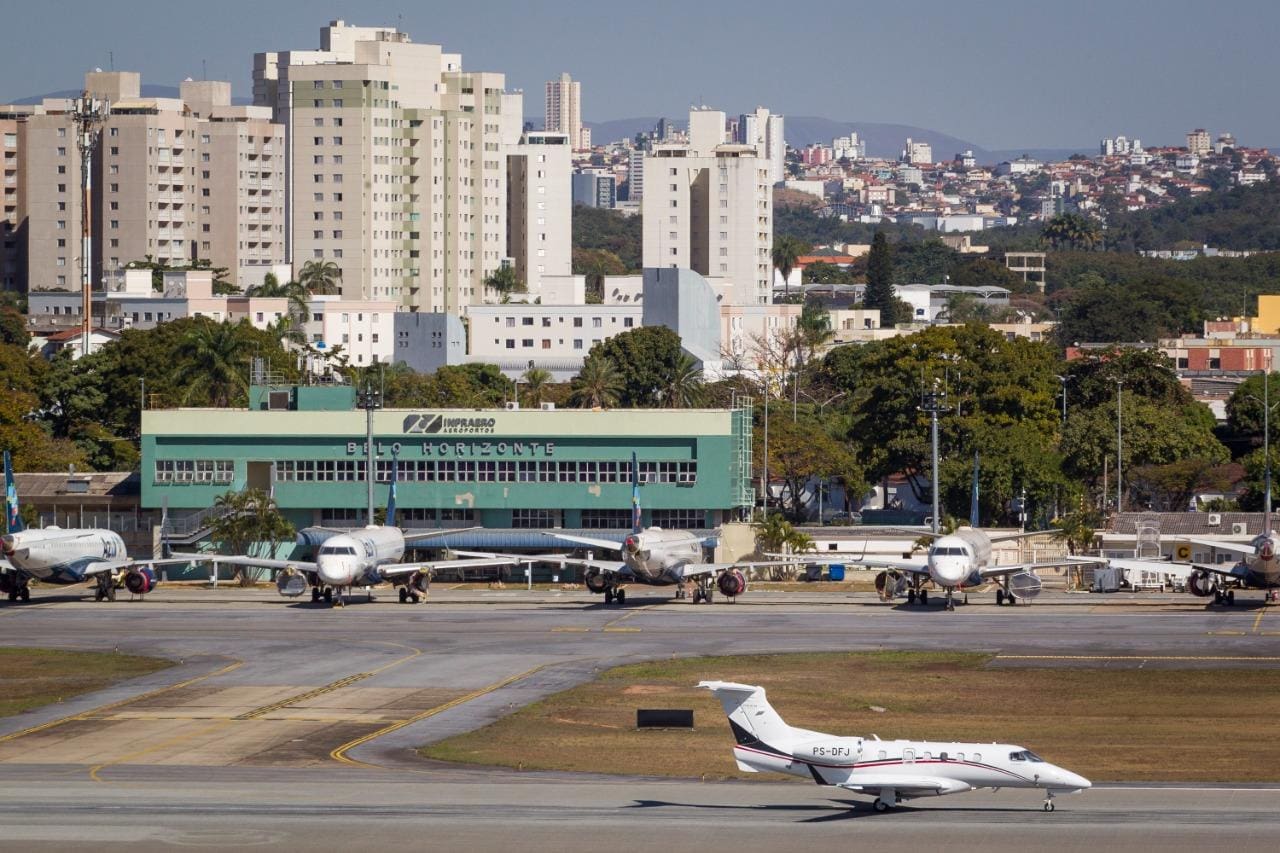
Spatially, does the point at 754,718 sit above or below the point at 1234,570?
below

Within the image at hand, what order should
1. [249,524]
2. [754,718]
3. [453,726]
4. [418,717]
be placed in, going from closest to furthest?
[754,718] → [453,726] → [418,717] → [249,524]

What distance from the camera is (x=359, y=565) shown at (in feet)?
333

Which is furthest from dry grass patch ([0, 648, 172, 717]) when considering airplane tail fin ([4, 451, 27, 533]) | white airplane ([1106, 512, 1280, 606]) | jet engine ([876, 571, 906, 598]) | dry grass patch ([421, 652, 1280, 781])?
white airplane ([1106, 512, 1280, 606])

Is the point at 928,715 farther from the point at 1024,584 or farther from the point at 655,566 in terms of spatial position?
the point at 1024,584

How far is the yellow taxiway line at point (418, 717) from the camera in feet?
195

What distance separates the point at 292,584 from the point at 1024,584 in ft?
124

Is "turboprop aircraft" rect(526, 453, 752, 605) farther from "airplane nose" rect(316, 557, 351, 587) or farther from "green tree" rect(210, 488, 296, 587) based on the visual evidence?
"green tree" rect(210, 488, 296, 587)

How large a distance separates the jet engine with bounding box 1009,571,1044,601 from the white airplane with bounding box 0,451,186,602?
4310 centimetres

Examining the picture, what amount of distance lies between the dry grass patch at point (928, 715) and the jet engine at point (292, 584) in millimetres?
30851

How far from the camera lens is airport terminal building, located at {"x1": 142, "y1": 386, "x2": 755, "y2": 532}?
424 ft

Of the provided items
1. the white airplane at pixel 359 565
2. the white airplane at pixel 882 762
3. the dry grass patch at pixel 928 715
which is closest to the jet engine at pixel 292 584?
the white airplane at pixel 359 565

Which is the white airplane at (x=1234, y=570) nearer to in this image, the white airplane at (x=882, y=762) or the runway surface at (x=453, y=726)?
the runway surface at (x=453, y=726)

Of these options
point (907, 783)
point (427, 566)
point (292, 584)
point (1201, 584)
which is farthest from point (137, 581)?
point (907, 783)

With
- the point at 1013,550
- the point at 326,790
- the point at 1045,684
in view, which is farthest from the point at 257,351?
the point at 326,790
